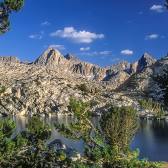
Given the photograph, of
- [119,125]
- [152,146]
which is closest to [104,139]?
[119,125]

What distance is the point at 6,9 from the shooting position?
1054 inches

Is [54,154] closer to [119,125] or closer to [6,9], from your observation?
[6,9]

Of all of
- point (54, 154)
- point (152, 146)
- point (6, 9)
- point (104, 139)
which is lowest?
point (152, 146)

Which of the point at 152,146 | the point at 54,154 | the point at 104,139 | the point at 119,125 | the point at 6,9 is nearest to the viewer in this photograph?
the point at 54,154

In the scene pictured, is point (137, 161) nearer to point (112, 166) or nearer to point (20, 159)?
point (112, 166)

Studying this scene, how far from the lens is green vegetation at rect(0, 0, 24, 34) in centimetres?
2622

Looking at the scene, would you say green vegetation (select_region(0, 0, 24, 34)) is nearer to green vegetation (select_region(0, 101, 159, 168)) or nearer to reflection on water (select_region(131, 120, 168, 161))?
green vegetation (select_region(0, 101, 159, 168))

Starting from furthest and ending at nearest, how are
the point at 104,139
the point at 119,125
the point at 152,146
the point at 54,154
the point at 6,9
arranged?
1. the point at 152,146
2. the point at 119,125
3. the point at 104,139
4. the point at 6,9
5. the point at 54,154

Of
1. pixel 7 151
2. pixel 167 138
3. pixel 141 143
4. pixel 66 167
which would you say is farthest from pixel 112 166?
pixel 167 138

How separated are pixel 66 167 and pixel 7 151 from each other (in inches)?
171

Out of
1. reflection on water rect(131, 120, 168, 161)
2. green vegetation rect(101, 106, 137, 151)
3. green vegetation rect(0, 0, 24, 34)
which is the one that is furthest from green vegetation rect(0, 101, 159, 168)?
reflection on water rect(131, 120, 168, 161)

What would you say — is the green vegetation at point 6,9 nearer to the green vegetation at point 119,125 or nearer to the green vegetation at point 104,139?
the green vegetation at point 104,139

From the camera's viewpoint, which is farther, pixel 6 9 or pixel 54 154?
pixel 6 9

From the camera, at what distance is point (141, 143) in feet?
505
